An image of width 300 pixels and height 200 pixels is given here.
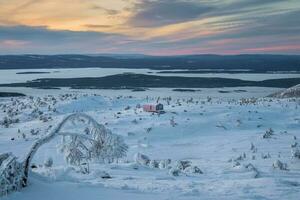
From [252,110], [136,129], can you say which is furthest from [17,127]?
[252,110]

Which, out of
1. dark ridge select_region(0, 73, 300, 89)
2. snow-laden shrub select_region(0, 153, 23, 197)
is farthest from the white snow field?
dark ridge select_region(0, 73, 300, 89)

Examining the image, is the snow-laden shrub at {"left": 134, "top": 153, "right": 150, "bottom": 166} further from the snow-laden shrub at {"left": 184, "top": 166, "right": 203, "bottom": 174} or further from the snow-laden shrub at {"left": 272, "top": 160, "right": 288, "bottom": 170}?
the snow-laden shrub at {"left": 272, "top": 160, "right": 288, "bottom": 170}

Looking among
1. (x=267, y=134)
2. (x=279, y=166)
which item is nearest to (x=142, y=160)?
(x=279, y=166)

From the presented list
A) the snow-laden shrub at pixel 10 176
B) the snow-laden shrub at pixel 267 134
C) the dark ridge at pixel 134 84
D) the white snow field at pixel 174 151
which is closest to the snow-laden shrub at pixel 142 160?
the white snow field at pixel 174 151

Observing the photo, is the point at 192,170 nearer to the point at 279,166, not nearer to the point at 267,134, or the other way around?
the point at 279,166

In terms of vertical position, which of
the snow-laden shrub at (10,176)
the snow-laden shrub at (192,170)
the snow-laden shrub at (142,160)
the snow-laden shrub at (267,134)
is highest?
the snow-laden shrub at (10,176)

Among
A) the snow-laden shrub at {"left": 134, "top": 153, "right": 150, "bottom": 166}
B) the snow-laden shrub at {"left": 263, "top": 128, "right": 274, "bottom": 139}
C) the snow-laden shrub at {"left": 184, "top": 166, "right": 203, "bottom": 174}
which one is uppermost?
the snow-laden shrub at {"left": 263, "top": 128, "right": 274, "bottom": 139}

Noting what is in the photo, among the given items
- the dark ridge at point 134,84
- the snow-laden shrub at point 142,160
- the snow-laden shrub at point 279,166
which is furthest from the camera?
the dark ridge at point 134,84

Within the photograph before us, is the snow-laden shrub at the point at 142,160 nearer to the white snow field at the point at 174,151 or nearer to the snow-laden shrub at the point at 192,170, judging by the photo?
the white snow field at the point at 174,151
